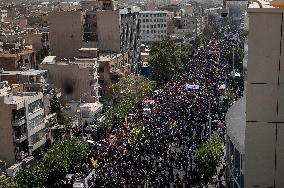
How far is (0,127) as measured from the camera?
1256 inches

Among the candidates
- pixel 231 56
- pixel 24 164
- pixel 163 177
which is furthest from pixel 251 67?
pixel 231 56

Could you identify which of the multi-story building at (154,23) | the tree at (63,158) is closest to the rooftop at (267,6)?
the tree at (63,158)

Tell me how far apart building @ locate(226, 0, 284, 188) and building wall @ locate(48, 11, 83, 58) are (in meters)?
50.2

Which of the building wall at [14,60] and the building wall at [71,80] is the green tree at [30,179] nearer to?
the building wall at [71,80]

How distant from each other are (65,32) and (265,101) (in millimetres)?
51954

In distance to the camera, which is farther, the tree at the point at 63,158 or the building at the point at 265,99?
the tree at the point at 63,158

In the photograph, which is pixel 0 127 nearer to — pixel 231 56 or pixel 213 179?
pixel 213 179

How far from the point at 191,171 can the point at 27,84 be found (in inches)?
702

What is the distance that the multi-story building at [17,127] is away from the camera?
104ft

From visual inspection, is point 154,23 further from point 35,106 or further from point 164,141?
point 164,141

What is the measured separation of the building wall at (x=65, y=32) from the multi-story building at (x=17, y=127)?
26970mm

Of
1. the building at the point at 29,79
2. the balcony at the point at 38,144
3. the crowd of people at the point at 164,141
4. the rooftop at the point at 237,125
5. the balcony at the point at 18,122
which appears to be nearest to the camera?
the rooftop at the point at 237,125

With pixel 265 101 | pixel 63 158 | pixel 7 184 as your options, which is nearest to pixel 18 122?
pixel 63 158

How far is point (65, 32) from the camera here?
199 ft
